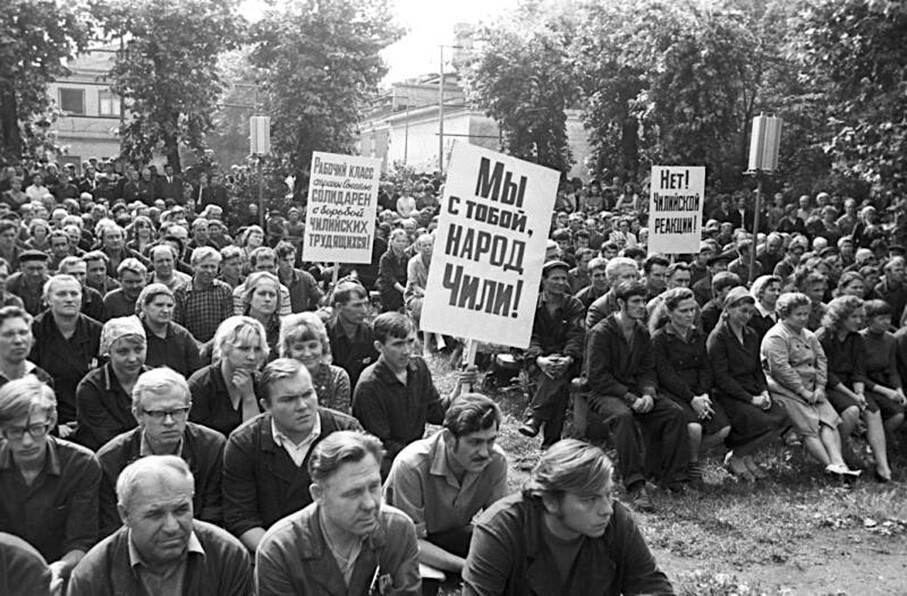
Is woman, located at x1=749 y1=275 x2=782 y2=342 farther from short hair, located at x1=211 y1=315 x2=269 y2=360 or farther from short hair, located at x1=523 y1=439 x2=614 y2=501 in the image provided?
short hair, located at x1=523 y1=439 x2=614 y2=501

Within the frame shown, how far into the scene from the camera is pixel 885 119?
14898 millimetres

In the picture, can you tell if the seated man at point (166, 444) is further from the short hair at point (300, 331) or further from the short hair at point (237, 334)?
the short hair at point (300, 331)

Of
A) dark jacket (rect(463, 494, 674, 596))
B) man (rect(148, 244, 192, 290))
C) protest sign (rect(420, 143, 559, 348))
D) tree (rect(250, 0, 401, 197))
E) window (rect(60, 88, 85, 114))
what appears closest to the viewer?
dark jacket (rect(463, 494, 674, 596))

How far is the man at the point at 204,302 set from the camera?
923 cm

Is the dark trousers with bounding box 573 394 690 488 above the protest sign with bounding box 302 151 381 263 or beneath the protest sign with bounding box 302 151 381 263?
beneath

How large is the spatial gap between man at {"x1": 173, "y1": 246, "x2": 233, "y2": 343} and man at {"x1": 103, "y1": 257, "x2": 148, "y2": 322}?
0.37m

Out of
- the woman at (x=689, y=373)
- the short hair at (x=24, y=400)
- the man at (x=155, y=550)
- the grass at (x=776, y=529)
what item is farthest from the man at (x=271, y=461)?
the woman at (x=689, y=373)

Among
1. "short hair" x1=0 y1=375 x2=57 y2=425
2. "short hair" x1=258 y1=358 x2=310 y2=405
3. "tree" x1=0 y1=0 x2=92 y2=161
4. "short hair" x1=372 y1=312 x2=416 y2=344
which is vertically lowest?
"short hair" x1=0 y1=375 x2=57 y2=425

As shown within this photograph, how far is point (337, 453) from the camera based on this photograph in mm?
3963

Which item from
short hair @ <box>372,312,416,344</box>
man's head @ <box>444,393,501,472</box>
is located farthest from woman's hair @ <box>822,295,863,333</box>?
man's head @ <box>444,393,501,472</box>

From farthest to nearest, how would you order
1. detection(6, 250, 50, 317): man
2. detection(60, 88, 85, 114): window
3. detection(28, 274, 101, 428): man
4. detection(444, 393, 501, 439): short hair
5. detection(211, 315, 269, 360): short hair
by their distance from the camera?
detection(60, 88, 85, 114): window
detection(6, 250, 50, 317): man
detection(28, 274, 101, 428): man
detection(211, 315, 269, 360): short hair
detection(444, 393, 501, 439): short hair

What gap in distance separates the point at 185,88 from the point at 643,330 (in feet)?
60.6

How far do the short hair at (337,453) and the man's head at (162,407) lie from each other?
128 cm

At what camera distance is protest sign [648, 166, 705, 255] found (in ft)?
39.9
